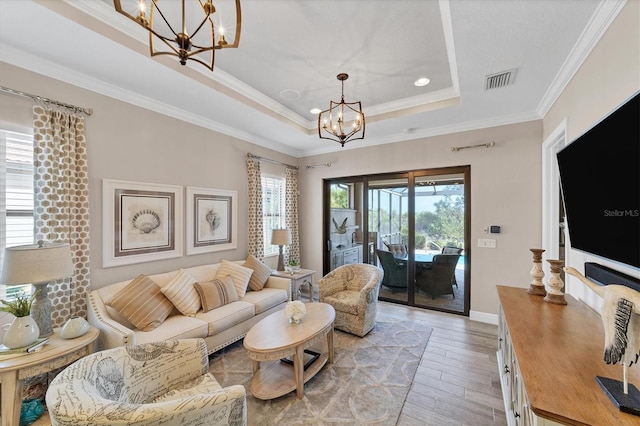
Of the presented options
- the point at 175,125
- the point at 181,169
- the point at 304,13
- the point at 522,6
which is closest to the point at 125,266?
the point at 181,169

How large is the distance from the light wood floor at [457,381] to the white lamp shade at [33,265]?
3.56 ft

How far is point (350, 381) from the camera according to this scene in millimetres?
2434

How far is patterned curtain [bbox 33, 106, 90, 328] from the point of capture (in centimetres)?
228

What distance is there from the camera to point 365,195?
4.86 meters

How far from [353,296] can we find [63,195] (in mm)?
3328

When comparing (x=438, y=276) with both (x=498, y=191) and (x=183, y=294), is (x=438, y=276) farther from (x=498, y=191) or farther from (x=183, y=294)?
(x=183, y=294)

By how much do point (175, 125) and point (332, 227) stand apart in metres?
3.16

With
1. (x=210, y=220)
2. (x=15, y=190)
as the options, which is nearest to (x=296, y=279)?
(x=210, y=220)

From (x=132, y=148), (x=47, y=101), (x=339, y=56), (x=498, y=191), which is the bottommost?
(x=498, y=191)

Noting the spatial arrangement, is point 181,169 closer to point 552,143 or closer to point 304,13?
point 304,13

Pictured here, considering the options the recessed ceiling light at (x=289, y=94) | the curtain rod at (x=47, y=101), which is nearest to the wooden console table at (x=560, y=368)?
the recessed ceiling light at (x=289, y=94)

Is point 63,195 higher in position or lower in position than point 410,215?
higher

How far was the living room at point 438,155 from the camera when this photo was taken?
6.18ft

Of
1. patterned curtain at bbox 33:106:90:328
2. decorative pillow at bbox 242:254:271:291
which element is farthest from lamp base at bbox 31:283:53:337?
decorative pillow at bbox 242:254:271:291
